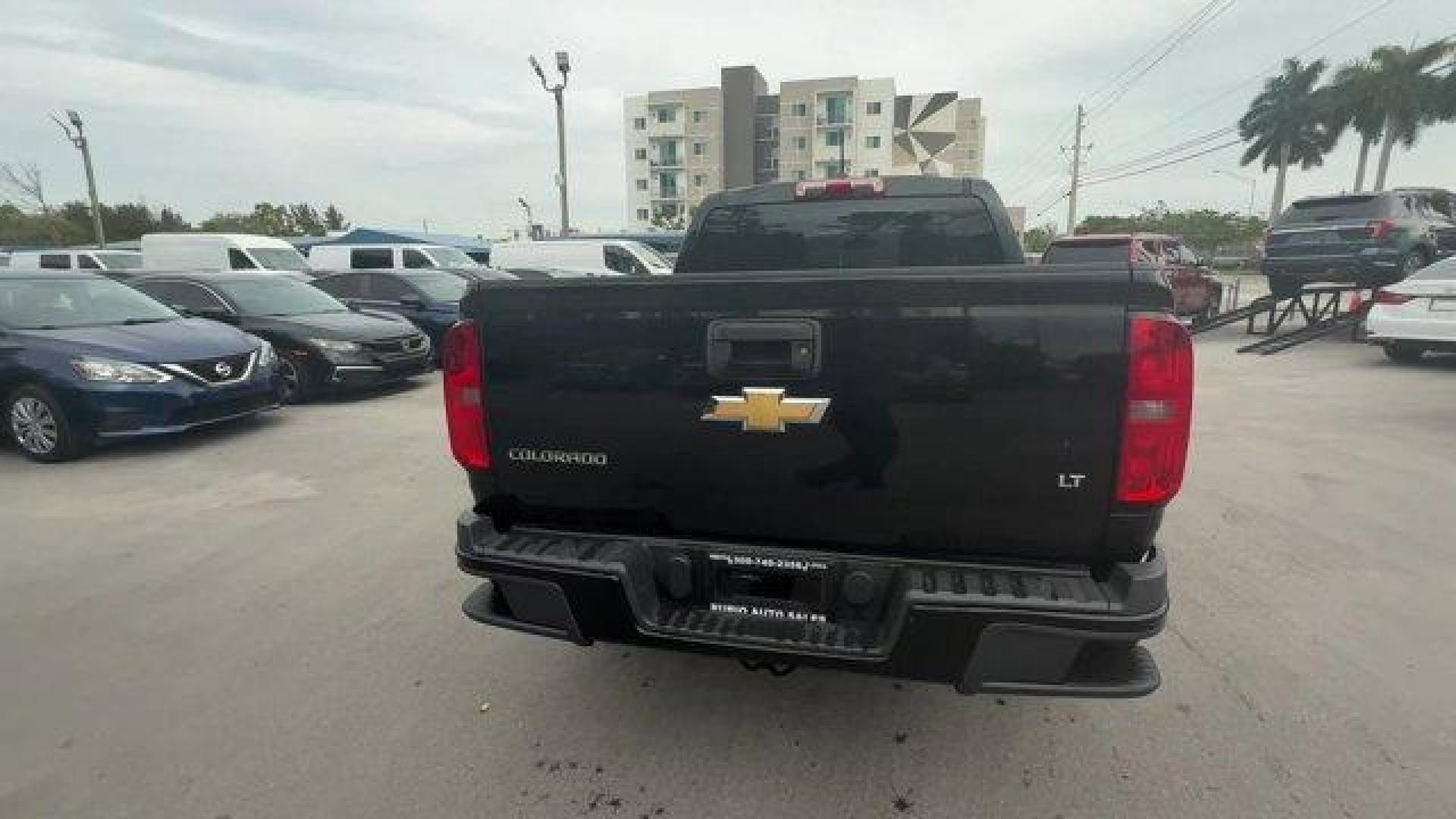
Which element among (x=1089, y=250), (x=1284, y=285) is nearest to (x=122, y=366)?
(x=1089, y=250)

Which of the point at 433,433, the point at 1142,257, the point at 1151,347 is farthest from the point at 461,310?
the point at 1142,257

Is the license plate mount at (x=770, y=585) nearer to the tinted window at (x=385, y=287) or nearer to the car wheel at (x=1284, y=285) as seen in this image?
the tinted window at (x=385, y=287)

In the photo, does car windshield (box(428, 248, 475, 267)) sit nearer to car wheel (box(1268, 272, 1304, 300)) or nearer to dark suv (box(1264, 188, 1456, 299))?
car wheel (box(1268, 272, 1304, 300))

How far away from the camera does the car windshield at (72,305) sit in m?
6.59

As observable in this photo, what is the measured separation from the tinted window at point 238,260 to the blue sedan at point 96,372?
541 inches

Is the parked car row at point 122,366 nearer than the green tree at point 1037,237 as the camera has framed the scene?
Yes

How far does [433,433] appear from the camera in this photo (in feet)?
24.0

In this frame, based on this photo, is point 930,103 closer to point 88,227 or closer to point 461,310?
point 88,227

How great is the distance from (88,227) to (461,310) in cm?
7325

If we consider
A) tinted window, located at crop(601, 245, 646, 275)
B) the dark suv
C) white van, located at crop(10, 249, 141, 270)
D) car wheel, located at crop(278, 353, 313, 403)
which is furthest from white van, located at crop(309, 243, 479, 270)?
the dark suv

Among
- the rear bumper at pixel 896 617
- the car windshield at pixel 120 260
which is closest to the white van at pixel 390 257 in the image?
the car windshield at pixel 120 260

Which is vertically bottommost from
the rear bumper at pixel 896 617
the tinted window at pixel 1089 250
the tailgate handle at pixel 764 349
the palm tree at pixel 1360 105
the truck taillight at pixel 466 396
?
the rear bumper at pixel 896 617

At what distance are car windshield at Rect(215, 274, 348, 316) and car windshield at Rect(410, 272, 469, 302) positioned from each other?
2.11 metres

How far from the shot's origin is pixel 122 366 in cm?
623
